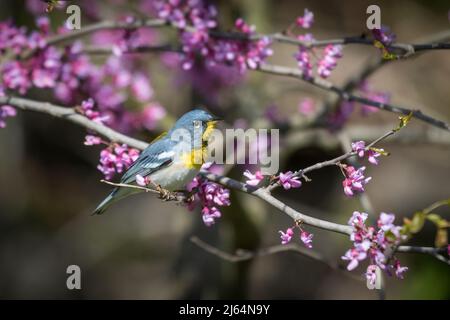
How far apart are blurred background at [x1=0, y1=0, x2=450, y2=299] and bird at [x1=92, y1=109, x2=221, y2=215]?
6.27 ft

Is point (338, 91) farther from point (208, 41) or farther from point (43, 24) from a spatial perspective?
point (43, 24)

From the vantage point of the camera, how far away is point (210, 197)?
331 cm

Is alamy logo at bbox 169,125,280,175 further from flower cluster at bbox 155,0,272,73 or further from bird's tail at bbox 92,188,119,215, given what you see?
bird's tail at bbox 92,188,119,215

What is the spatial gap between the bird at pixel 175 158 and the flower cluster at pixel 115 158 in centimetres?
8

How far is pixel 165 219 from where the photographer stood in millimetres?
8641

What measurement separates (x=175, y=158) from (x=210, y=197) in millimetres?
644

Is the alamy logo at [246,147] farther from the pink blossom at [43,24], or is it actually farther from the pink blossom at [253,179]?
the pink blossom at [253,179]

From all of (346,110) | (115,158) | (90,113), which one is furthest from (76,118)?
(346,110)

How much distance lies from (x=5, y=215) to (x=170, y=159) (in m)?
4.50

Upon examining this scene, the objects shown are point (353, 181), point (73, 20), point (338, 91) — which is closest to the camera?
point (353, 181)

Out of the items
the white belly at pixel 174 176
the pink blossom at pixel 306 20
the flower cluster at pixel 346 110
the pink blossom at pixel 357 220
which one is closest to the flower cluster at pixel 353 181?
the pink blossom at pixel 357 220

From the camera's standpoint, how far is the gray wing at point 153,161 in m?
3.78

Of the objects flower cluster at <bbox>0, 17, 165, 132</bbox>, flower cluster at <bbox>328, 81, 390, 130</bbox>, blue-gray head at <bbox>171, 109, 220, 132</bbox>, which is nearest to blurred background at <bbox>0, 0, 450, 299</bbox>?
flower cluster at <bbox>0, 17, 165, 132</bbox>

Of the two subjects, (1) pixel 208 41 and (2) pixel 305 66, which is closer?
(2) pixel 305 66
